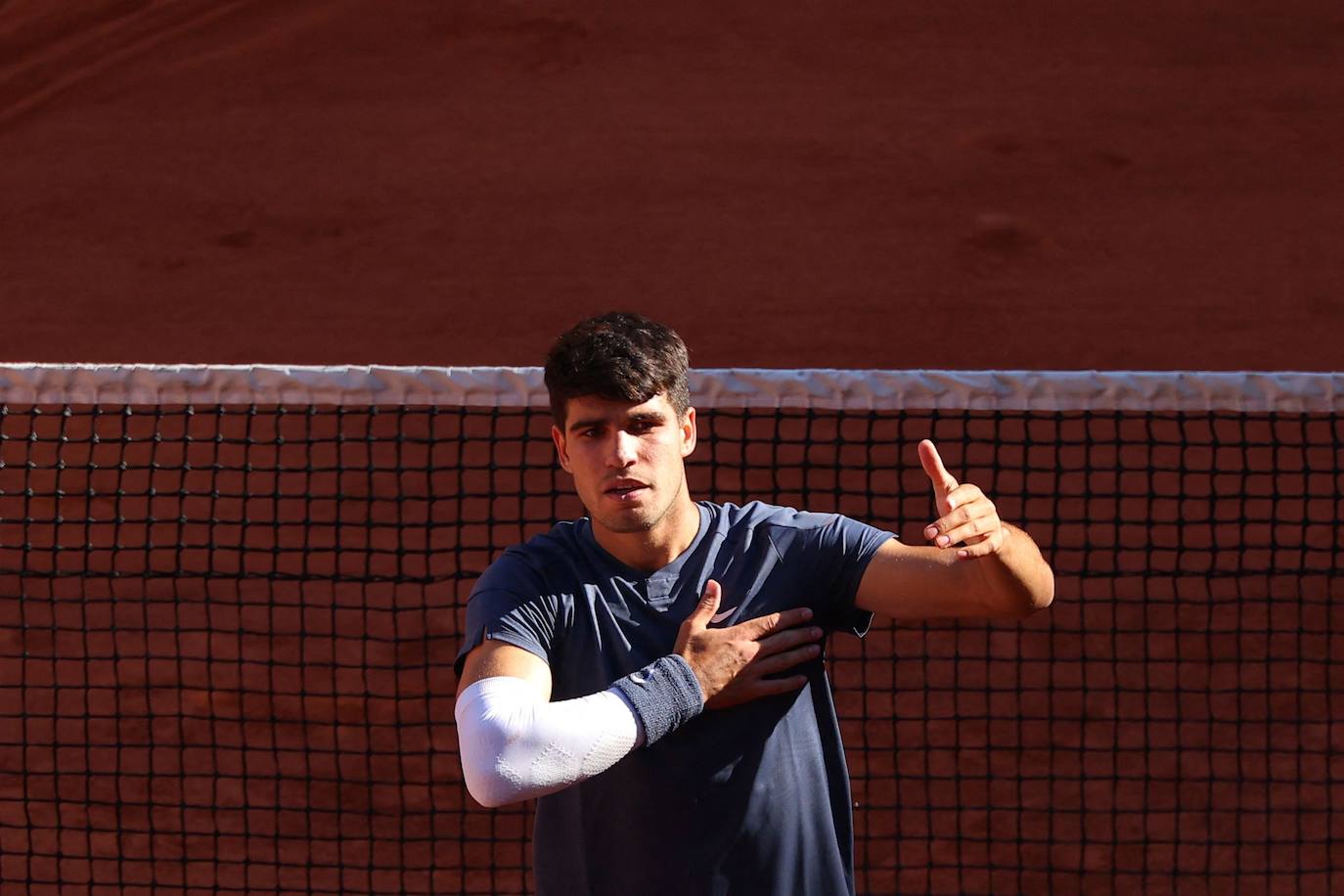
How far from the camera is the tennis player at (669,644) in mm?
2383

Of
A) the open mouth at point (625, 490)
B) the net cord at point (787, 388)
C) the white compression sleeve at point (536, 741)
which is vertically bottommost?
the net cord at point (787, 388)

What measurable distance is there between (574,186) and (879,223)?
2162 millimetres

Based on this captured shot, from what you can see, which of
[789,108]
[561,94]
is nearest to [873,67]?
[789,108]

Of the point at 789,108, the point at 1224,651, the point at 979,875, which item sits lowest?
the point at 979,875

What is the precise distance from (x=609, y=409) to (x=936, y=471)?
662mm

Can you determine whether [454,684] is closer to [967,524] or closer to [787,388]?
[787,388]

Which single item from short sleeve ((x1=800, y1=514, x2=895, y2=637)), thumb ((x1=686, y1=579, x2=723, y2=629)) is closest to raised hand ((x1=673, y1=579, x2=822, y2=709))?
thumb ((x1=686, y1=579, x2=723, y2=629))

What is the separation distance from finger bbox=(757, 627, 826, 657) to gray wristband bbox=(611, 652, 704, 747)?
17cm

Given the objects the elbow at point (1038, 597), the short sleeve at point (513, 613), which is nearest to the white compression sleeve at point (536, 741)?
the short sleeve at point (513, 613)

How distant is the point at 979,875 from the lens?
6.85 metres

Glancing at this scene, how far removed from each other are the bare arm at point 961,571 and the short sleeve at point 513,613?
0.64m

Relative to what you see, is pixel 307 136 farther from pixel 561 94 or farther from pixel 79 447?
pixel 79 447

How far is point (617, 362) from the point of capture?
Result: 2.59 meters

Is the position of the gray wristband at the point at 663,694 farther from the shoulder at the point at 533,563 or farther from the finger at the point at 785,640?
the shoulder at the point at 533,563
